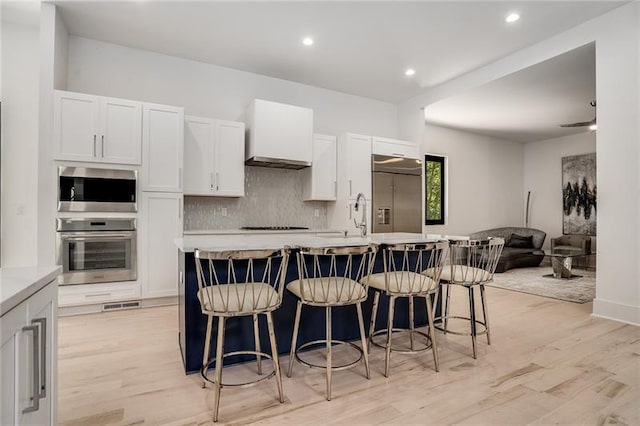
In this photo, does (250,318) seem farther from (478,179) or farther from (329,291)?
(478,179)

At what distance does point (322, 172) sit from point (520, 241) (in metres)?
4.92

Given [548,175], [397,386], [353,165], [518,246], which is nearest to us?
[397,386]

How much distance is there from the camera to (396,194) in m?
5.48

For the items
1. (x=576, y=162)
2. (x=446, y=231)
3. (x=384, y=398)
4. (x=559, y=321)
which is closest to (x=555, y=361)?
(x=559, y=321)

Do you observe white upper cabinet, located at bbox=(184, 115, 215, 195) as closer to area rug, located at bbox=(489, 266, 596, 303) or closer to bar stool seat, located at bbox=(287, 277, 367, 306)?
bar stool seat, located at bbox=(287, 277, 367, 306)

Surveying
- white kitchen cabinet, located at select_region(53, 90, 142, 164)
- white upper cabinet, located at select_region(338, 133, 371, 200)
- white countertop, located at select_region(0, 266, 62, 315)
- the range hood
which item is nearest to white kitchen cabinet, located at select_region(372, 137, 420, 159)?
white upper cabinet, located at select_region(338, 133, 371, 200)

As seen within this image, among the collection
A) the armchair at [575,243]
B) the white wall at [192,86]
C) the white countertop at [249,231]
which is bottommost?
the armchair at [575,243]

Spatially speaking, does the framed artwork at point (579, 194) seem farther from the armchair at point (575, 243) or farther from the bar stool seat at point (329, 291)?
the bar stool seat at point (329, 291)

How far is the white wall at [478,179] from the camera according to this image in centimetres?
727

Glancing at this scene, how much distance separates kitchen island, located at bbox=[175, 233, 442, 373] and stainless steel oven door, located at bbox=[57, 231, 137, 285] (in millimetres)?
1464

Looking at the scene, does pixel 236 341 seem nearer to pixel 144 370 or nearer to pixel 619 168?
pixel 144 370

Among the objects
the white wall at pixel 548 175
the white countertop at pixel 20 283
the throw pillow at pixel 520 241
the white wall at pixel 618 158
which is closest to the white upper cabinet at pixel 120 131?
the white countertop at pixel 20 283

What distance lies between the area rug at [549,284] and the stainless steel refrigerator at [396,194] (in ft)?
5.14

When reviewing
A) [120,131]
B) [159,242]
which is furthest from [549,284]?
[120,131]
